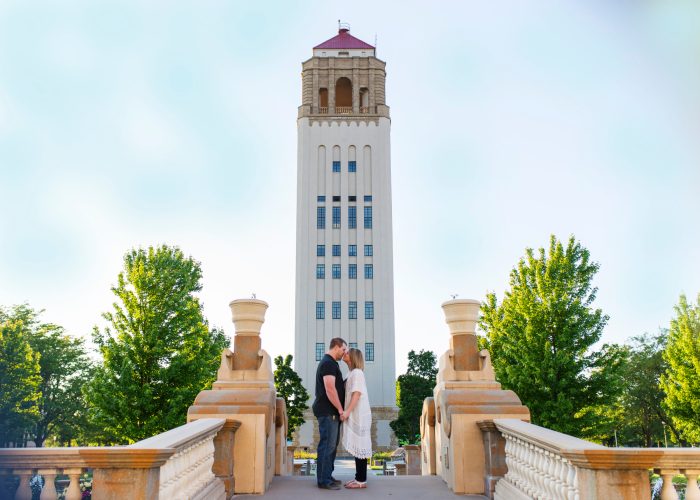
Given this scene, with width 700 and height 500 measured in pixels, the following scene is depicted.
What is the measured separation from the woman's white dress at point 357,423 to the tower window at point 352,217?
53.3m

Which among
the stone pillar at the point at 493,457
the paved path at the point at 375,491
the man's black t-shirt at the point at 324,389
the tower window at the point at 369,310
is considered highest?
the tower window at the point at 369,310

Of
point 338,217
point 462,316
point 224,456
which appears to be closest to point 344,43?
point 338,217

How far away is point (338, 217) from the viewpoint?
62.2 metres

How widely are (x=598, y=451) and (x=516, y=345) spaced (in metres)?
20.0

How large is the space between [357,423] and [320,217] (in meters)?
54.0

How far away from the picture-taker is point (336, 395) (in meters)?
8.37

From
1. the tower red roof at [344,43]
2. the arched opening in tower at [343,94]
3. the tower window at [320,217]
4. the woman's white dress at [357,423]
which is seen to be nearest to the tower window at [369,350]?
the tower window at [320,217]

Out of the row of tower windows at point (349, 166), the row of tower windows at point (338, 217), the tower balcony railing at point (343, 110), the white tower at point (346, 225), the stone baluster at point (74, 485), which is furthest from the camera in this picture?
the tower balcony railing at point (343, 110)

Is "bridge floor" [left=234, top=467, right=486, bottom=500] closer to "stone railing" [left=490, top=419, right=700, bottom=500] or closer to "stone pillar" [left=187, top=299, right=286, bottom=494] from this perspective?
"stone pillar" [left=187, top=299, right=286, bottom=494]

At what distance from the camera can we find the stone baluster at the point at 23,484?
19.4 ft

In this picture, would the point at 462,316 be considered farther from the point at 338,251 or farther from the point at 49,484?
the point at 338,251

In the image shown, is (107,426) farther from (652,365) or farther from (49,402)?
(652,365)

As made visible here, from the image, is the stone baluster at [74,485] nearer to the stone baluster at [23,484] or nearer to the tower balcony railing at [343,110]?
the stone baluster at [23,484]

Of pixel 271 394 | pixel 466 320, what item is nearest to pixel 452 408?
pixel 466 320
